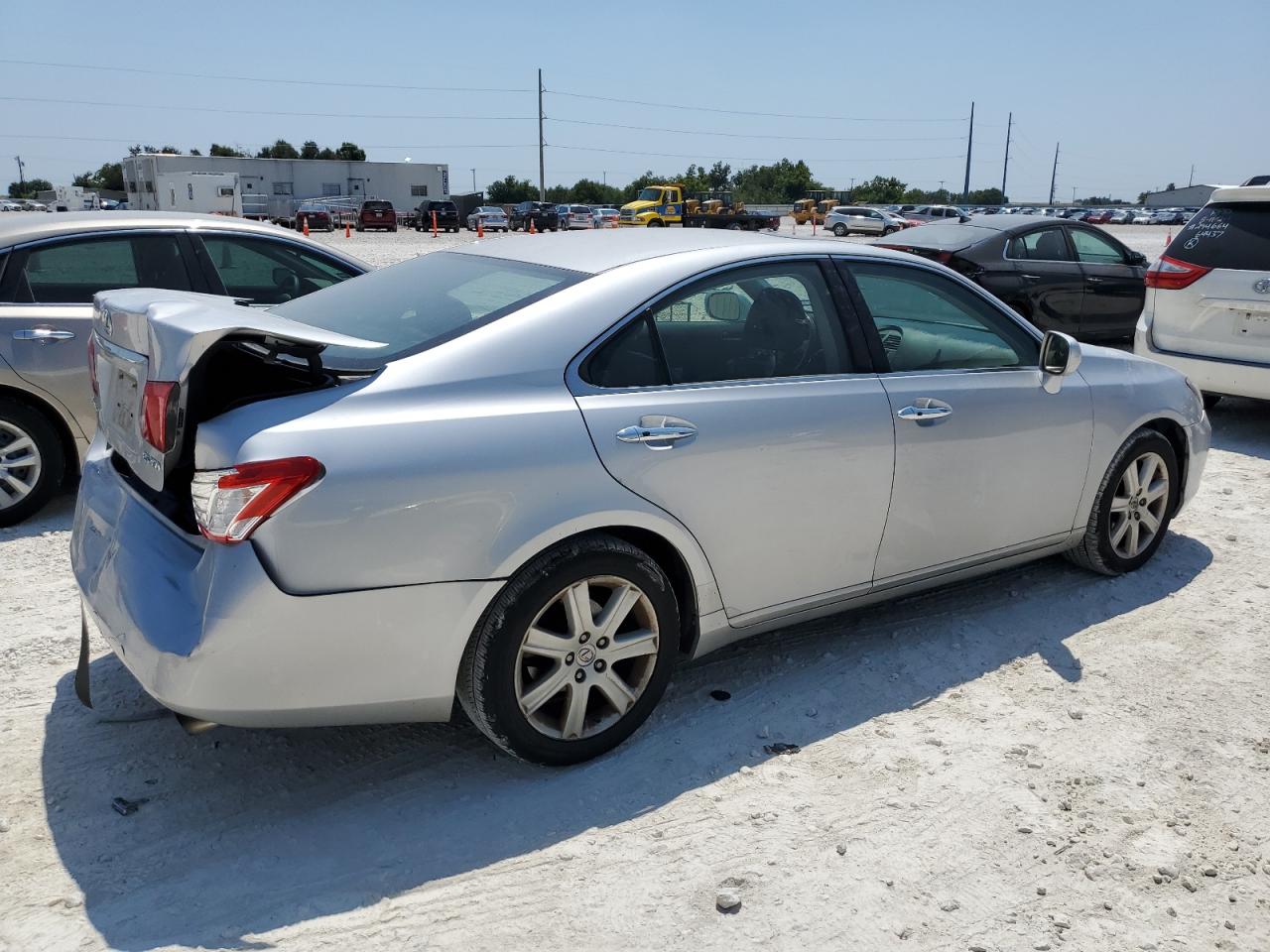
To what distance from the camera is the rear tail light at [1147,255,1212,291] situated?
24.3 ft

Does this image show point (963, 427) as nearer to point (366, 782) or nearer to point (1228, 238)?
point (366, 782)

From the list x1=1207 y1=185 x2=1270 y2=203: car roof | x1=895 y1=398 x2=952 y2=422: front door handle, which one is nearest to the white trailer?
x1=1207 y1=185 x2=1270 y2=203: car roof

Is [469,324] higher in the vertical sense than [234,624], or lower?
higher

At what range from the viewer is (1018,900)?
2.72m

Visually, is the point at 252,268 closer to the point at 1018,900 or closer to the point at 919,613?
the point at 919,613

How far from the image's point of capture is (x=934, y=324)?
4184mm

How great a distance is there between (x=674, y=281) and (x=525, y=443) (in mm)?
833

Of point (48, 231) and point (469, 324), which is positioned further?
point (48, 231)

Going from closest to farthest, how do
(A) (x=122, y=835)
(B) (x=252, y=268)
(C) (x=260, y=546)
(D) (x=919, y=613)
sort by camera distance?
(C) (x=260, y=546), (A) (x=122, y=835), (D) (x=919, y=613), (B) (x=252, y=268)

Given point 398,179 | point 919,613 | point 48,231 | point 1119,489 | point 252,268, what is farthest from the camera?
point 398,179

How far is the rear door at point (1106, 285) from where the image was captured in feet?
34.4

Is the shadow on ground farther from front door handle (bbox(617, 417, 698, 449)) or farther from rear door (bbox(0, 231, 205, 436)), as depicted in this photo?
rear door (bbox(0, 231, 205, 436))

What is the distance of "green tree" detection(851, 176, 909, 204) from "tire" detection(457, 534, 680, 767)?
10554cm

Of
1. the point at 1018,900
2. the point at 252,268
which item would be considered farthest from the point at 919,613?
the point at 252,268
